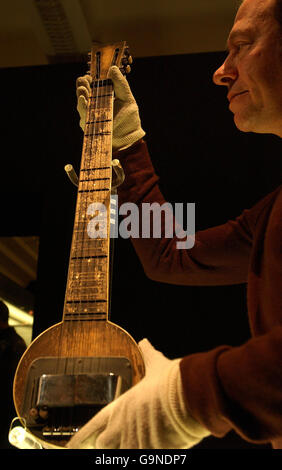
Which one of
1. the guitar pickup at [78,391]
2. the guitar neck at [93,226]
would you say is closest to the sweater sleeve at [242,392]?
the guitar pickup at [78,391]

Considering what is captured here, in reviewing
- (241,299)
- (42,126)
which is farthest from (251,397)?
(42,126)

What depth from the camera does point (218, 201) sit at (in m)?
1.38

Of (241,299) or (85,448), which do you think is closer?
(85,448)

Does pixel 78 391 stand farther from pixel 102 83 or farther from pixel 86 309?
pixel 102 83

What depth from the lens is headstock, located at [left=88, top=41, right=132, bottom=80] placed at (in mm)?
975

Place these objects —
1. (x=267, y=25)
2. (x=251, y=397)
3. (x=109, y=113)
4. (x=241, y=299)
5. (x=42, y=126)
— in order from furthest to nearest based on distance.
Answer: (x=42, y=126), (x=241, y=299), (x=109, y=113), (x=267, y=25), (x=251, y=397)

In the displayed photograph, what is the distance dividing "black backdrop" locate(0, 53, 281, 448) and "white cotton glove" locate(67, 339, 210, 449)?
785 mm

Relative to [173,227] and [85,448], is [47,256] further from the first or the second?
[85,448]

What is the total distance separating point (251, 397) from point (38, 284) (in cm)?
104

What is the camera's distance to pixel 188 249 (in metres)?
0.88

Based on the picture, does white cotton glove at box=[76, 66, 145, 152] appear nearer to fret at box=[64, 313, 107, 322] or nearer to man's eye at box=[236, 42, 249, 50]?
man's eye at box=[236, 42, 249, 50]

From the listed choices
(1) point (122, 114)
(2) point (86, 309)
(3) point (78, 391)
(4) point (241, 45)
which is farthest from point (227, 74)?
(3) point (78, 391)

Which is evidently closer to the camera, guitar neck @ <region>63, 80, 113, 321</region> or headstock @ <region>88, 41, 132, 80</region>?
guitar neck @ <region>63, 80, 113, 321</region>

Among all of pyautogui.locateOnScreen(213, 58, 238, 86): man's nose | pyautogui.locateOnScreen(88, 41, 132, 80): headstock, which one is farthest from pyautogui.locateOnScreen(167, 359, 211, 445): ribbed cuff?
pyautogui.locateOnScreen(88, 41, 132, 80): headstock
